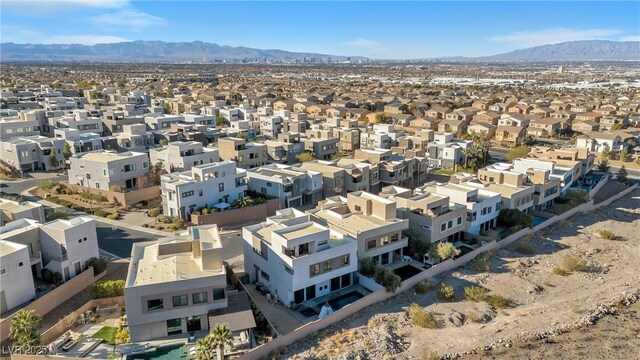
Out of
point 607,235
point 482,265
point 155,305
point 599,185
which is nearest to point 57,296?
point 155,305

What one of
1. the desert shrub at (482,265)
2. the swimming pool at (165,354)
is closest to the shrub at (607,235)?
the desert shrub at (482,265)

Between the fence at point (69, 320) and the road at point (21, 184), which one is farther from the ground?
the road at point (21, 184)

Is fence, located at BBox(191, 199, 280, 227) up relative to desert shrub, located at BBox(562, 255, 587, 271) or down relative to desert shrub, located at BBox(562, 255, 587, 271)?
up

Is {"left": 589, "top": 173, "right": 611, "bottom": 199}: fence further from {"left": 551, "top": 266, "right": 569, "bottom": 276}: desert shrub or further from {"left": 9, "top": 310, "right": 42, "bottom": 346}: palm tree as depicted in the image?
{"left": 9, "top": 310, "right": 42, "bottom": 346}: palm tree

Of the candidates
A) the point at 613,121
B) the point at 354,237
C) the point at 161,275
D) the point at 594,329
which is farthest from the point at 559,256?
the point at 613,121

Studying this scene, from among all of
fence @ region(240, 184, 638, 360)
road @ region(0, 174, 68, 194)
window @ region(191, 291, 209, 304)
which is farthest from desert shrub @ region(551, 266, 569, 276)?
road @ region(0, 174, 68, 194)

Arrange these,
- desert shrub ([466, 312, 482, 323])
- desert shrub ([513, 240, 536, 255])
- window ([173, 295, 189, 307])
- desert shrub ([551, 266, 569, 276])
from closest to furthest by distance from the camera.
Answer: window ([173, 295, 189, 307]) → desert shrub ([466, 312, 482, 323]) → desert shrub ([551, 266, 569, 276]) → desert shrub ([513, 240, 536, 255])

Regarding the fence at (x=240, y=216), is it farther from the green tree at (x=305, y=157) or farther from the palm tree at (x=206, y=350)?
the palm tree at (x=206, y=350)

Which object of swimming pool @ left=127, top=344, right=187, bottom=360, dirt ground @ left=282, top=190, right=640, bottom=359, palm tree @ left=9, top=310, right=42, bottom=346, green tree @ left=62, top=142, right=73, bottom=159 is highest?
green tree @ left=62, top=142, right=73, bottom=159
